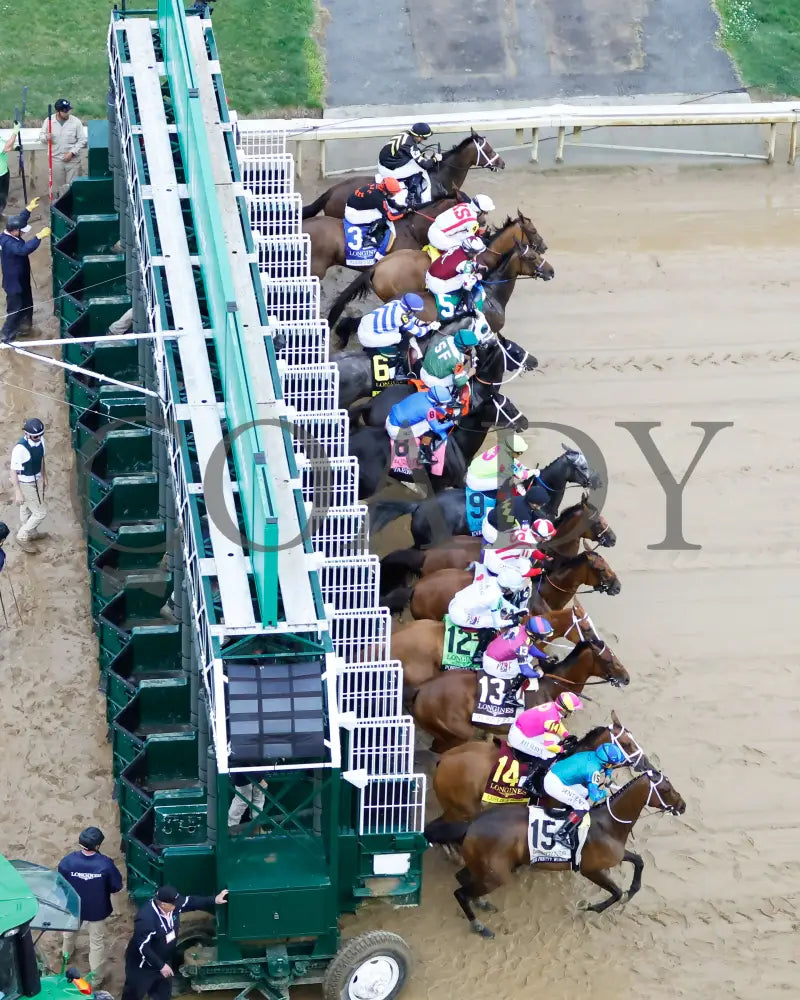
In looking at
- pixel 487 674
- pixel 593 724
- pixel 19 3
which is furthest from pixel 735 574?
pixel 19 3

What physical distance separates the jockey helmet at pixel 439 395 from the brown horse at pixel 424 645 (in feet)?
5.99

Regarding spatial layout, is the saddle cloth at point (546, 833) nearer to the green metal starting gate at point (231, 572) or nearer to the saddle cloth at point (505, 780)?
the saddle cloth at point (505, 780)

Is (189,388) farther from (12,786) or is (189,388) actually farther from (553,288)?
(553,288)

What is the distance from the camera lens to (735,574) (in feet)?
43.2

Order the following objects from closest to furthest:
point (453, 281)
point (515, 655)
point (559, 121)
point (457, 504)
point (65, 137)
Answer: point (515, 655) → point (457, 504) → point (453, 281) → point (65, 137) → point (559, 121)

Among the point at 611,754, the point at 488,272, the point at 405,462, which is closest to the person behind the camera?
the point at 611,754

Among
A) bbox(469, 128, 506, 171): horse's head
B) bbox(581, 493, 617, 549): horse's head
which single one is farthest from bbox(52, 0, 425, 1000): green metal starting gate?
bbox(469, 128, 506, 171): horse's head

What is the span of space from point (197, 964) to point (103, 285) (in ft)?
20.5

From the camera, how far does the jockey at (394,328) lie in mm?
13500

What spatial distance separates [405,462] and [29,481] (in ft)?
8.16

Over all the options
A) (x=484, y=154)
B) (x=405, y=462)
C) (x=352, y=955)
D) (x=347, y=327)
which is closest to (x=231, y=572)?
(x=352, y=955)

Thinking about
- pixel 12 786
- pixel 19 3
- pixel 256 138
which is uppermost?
pixel 19 3

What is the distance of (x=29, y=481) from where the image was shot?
1284 centimetres

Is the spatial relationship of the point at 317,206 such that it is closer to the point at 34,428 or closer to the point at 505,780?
the point at 34,428
